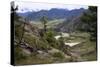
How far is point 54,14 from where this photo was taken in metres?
2.53

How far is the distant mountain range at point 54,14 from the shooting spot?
2407 mm

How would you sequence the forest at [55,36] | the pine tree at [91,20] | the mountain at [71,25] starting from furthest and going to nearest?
the pine tree at [91,20]
the mountain at [71,25]
the forest at [55,36]

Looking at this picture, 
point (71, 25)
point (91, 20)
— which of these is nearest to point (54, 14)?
point (71, 25)

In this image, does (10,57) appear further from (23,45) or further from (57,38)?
(57,38)

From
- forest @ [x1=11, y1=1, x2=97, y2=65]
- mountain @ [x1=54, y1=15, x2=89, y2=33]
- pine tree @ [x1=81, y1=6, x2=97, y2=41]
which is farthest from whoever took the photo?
pine tree @ [x1=81, y1=6, x2=97, y2=41]

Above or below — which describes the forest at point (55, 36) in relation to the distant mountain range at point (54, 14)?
below

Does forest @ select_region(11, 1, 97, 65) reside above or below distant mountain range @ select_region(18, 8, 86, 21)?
below

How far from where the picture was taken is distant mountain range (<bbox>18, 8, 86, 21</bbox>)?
7.90ft

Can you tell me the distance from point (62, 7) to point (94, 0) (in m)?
0.49

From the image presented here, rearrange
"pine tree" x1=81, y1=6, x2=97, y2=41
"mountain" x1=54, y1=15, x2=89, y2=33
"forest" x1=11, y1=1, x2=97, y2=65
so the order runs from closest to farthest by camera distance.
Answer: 1. "forest" x1=11, y1=1, x2=97, y2=65
2. "mountain" x1=54, y1=15, x2=89, y2=33
3. "pine tree" x1=81, y1=6, x2=97, y2=41

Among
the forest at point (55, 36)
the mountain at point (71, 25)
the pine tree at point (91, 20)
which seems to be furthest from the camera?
the pine tree at point (91, 20)

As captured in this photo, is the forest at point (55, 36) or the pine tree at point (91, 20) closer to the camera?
the forest at point (55, 36)
